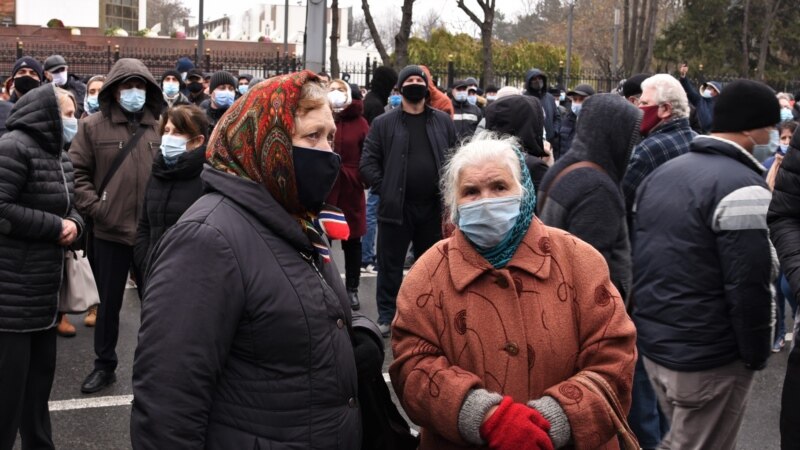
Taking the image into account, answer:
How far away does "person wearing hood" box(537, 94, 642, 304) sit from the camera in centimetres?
437

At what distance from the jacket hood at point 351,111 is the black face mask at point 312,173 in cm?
629

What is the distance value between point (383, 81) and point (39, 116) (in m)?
6.87

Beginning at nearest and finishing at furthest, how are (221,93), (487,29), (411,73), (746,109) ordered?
1. (746,109)
2. (411,73)
3. (221,93)
4. (487,29)

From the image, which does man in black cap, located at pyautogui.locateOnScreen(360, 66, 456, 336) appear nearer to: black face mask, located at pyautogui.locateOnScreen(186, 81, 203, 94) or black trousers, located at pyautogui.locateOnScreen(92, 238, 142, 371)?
black trousers, located at pyautogui.locateOnScreen(92, 238, 142, 371)

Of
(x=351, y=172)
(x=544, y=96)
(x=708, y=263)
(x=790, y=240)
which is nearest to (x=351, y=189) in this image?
(x=351, y=172)

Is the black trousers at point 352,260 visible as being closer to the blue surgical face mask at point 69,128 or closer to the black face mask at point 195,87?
the blue surgical face mask at point 69,128

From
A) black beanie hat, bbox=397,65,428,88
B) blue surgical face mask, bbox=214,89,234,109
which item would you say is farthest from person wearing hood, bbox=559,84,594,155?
black beanie hat, bbox=397,65,428,88

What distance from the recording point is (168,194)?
5535mm

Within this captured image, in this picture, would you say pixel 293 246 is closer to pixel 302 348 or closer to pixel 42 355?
pixel 302 348

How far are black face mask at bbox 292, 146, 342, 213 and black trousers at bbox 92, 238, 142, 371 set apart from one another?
149 inches

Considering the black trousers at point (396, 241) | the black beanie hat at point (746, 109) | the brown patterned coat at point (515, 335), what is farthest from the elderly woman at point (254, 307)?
the black trousers at point (396, 241)

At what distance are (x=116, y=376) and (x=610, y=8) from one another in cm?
5529

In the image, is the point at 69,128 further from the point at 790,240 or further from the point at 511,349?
the point at 790,240

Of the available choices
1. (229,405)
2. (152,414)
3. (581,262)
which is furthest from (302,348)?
(581,262)
